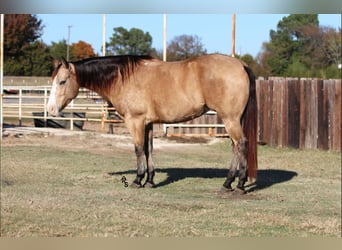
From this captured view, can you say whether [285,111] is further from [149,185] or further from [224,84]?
[224,84]

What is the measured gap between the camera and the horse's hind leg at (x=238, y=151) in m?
7.70

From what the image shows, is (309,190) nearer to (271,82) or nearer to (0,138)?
(271,82)

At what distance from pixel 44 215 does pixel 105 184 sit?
8.00 ft

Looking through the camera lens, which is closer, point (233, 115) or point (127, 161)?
point (233, 115)

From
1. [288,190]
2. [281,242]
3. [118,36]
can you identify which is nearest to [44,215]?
[118,36]

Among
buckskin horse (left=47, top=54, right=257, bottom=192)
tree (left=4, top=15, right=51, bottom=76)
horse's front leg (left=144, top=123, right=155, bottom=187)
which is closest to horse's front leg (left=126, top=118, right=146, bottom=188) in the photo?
buckskin horse (left=47, top=54, right=257, bottom=192)

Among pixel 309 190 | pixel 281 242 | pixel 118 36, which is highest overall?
pixel 118 36

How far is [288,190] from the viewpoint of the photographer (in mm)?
8594

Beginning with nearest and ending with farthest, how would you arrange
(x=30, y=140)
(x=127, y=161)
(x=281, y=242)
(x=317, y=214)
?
(x=281, y=242) → (x=317, y=214) → (x=127, y=161) → (x=30, y=140)

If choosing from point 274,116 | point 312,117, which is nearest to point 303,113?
point 312,117

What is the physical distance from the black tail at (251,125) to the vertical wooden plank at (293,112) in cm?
792

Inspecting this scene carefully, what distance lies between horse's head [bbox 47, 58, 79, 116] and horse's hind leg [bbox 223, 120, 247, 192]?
314 cm

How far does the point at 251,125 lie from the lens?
7734 millimetres

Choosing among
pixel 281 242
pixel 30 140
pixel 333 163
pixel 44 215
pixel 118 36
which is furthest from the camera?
pixel 30 140
